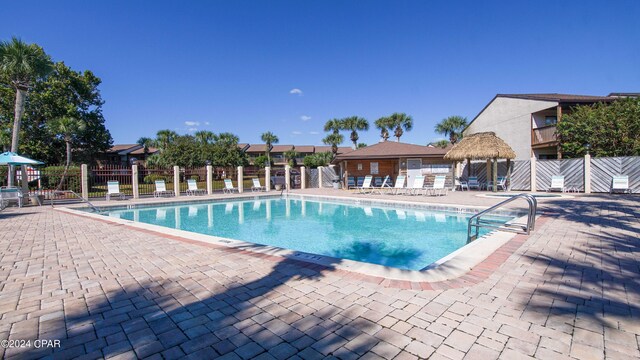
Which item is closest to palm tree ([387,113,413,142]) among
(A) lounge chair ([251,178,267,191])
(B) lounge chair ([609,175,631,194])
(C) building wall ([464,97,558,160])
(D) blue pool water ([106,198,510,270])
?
(C) building wall ([464,97,558,160])

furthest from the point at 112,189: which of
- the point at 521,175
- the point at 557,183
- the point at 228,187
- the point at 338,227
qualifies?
the point at 557,183

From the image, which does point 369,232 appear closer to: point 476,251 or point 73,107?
point 476,251

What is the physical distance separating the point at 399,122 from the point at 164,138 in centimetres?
3339

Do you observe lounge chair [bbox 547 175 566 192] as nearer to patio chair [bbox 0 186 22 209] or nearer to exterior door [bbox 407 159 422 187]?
exterior door [bbox 407 159 422 187]

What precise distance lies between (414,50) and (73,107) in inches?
1147

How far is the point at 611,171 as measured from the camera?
1452 centimetres

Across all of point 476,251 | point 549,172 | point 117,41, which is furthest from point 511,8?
point 117,41

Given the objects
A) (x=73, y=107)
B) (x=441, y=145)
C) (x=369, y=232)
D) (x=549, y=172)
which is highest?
(x=73, y=107)

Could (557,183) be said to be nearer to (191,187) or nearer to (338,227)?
(338,227)

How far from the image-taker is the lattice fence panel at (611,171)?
13.9 metres

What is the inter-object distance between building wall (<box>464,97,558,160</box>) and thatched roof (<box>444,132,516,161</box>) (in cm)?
650

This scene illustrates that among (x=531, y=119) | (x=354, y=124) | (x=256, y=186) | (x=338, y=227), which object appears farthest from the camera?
(x=354, y=124)

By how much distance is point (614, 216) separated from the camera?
766 centimetres

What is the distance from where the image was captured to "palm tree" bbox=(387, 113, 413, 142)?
39281mm
